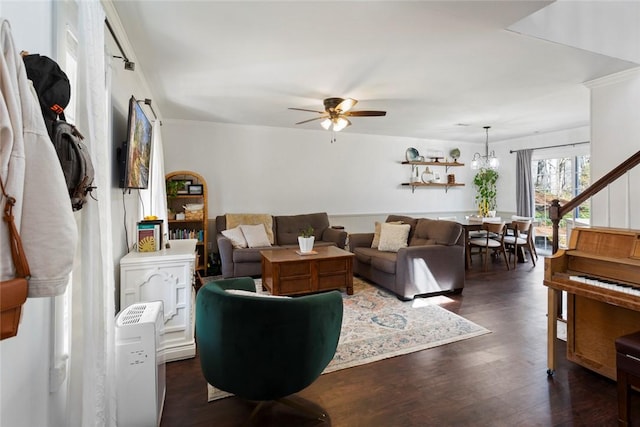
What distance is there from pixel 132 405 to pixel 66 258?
126 cm

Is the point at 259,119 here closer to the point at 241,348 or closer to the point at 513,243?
the point at 241,348

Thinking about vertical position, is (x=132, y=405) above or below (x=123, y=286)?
below

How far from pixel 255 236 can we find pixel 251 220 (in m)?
0.46

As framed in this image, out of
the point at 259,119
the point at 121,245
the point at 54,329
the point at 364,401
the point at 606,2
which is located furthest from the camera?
the point at 259,119

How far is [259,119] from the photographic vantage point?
5180mm

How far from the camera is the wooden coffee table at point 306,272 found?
145 inches

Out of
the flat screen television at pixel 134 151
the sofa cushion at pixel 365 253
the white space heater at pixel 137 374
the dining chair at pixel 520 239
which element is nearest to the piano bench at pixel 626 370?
the white space heater at pixel 137 374

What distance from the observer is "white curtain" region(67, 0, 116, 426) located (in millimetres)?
1346

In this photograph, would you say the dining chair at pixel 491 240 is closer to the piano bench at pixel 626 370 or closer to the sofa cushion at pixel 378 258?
the sofa cushion at pixel 378 258

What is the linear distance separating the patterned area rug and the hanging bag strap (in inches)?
64.2

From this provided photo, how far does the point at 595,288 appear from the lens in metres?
1.98

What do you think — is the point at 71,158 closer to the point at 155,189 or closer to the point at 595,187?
the point at 155,189

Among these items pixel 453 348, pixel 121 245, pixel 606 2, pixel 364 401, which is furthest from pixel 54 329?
pixel 606 2

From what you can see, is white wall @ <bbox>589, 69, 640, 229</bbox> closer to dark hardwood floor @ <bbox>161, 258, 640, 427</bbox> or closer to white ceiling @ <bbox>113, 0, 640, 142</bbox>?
white ceiling @ <bbox>113, 0, 640, 142</bbox>
